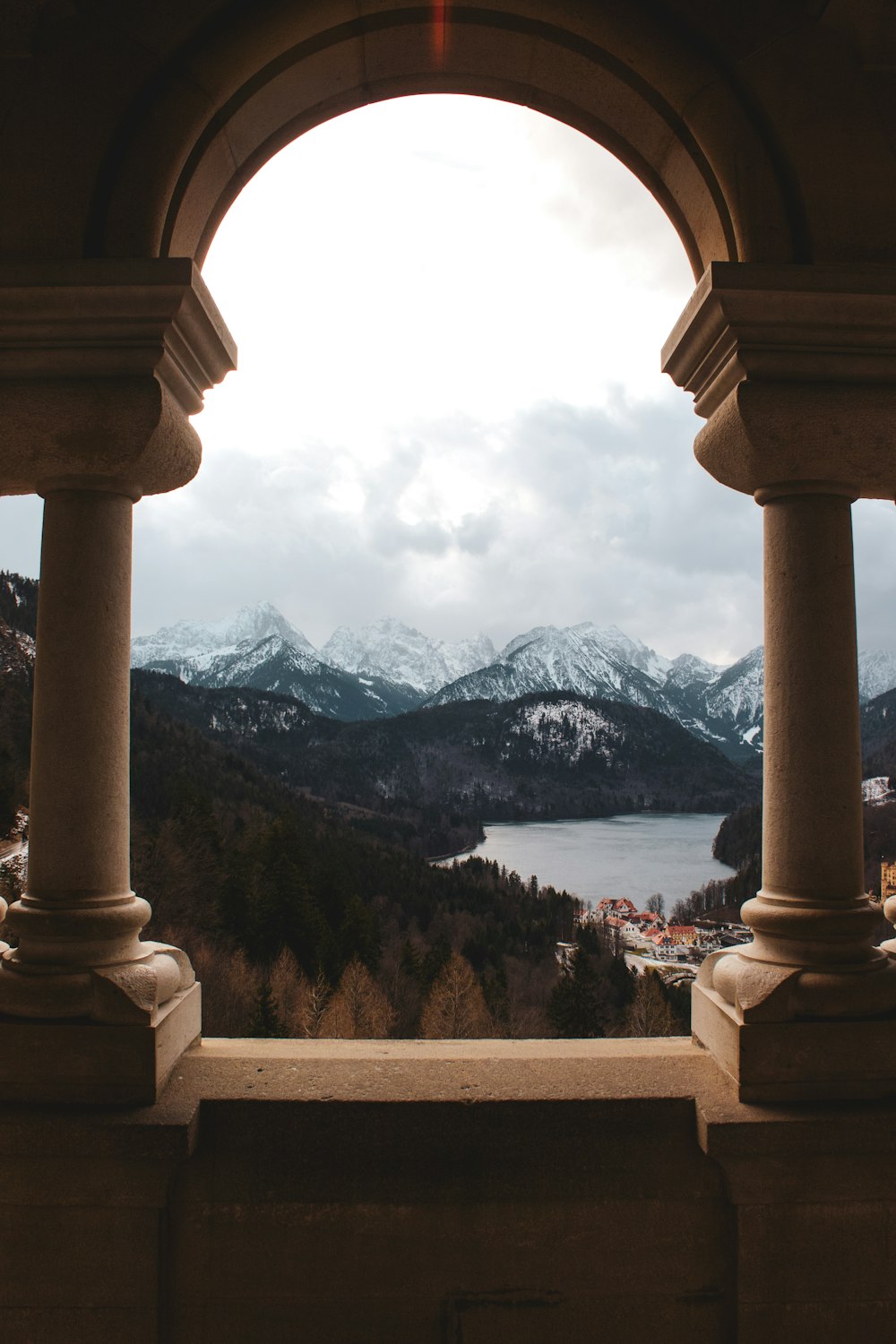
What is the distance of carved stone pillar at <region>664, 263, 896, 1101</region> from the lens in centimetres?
409

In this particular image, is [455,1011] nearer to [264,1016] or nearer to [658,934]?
[264,1016]

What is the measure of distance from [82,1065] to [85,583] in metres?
2.08

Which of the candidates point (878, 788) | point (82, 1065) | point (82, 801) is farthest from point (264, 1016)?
point (82, 801)

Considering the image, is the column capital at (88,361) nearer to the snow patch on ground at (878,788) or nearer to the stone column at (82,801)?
the stone column at (82,801)

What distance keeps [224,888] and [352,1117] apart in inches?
2845

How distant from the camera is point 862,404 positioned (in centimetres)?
426

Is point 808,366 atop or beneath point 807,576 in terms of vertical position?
atop

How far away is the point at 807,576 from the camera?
4.25m

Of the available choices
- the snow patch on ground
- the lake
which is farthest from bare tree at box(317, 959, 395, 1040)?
the lake

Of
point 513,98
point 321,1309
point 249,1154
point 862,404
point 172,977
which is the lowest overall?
point 321,1309

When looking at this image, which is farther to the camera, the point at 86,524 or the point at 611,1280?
the point at 86,524

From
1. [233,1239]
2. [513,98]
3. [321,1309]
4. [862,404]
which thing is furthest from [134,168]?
[321,1309]

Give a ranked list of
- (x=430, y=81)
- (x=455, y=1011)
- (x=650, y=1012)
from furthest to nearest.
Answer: (x=455, y=1011)
(x=650, y=1012)
(x=430, y=81)

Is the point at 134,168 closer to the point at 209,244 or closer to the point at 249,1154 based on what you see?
the point at 209,244
